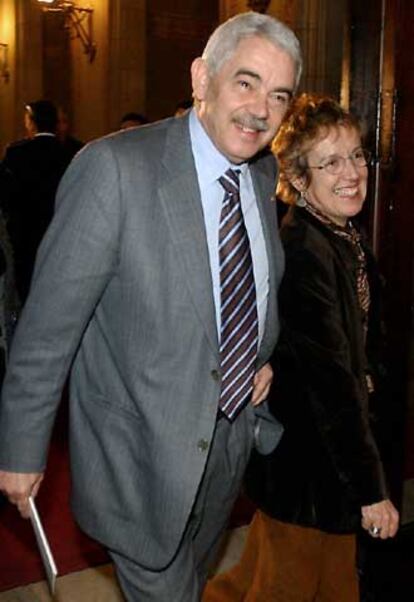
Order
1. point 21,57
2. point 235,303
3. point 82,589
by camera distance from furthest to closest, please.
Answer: point 21,57
point 82,589
point 235,303

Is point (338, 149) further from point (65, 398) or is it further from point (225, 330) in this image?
point (65, 398)

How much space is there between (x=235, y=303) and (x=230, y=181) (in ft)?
1.05

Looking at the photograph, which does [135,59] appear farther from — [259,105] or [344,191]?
[259,105]

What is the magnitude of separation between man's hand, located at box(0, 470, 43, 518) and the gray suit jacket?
2 cm

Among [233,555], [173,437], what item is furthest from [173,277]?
[233,555]

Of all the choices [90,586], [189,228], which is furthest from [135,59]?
[189,228]

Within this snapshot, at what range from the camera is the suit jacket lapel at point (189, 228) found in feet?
7.07

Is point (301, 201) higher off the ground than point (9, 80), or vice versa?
point (9, 80)

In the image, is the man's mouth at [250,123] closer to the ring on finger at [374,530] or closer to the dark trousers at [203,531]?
the dark trousers at [203,531]

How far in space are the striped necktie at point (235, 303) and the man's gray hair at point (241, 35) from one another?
0.96 feet

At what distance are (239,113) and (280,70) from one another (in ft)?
0.49

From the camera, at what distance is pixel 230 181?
2342mm

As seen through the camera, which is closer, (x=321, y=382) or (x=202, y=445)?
(x=202, y=445)

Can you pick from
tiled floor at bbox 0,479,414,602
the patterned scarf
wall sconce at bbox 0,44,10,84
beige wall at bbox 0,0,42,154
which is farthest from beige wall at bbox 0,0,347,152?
the patterned scarf
